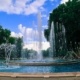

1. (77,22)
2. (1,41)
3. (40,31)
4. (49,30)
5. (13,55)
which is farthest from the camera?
(1,41)

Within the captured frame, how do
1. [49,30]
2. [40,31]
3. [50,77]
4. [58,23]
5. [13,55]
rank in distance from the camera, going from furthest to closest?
1. [13,55]
2. [49,30]
3. [58,23]
4. [40,31]
5. [50,77]

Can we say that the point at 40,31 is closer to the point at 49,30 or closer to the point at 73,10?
the point at 73,10

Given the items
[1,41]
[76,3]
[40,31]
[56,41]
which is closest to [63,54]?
[56,41]

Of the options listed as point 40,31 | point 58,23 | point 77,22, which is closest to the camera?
point 40,31

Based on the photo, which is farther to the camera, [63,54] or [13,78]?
[63,54]

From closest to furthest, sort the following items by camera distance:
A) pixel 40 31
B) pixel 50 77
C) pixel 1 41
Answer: pixel 50 77, pixel 40 31, pixel 1 41

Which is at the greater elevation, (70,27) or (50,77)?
(70,27)

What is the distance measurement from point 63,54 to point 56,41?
9.37 feet

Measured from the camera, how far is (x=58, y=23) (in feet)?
145

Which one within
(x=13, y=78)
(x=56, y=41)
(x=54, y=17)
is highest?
(x=54, y=17)

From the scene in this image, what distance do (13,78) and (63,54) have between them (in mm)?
33543

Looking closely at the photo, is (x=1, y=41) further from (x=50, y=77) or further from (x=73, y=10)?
(x=50, y=77)

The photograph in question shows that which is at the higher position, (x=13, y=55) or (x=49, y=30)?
(x=49, y=30)

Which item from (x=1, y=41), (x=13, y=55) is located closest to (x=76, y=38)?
(x=13, y=55)
